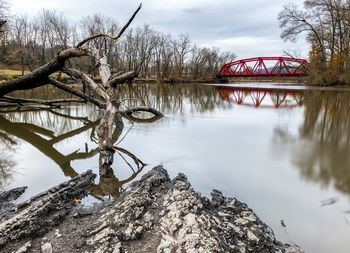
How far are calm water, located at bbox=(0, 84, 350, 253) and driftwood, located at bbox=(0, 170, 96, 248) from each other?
0.31 metres

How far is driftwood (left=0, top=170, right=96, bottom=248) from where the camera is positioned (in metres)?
2.77

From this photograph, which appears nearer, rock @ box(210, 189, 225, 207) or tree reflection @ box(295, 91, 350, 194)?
rock @ box(210, 189, 225, 207)

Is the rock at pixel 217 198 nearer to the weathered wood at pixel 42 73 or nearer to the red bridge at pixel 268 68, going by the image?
the weathered wood at pixel 42 73

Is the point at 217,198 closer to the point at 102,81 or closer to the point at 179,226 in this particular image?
the point at 179,226

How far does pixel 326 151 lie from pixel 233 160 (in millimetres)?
2096

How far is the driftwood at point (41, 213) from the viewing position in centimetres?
277

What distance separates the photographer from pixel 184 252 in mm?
2473

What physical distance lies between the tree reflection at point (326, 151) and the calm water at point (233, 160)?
18mm

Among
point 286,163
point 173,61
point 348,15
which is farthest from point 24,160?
point 173,61

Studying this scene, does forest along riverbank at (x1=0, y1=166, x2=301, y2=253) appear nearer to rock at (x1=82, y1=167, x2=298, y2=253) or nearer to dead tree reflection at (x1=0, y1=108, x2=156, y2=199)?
rock at (x1=82, y1=167, x2=298, y2=253)

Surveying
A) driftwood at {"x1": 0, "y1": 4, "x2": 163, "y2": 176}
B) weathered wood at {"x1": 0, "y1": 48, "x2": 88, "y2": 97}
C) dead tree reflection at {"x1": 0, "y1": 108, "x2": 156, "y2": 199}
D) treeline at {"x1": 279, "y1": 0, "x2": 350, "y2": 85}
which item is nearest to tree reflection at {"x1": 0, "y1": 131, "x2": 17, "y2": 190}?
dead tree reflection at {"x1": 0, "y1": 108, "x2": 156, "y2": 199}

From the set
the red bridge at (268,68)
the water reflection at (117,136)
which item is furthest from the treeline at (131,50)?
the water reflection at (117,136)

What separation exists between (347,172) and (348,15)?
92.2ft

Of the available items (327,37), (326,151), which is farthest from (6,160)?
(327,37)
